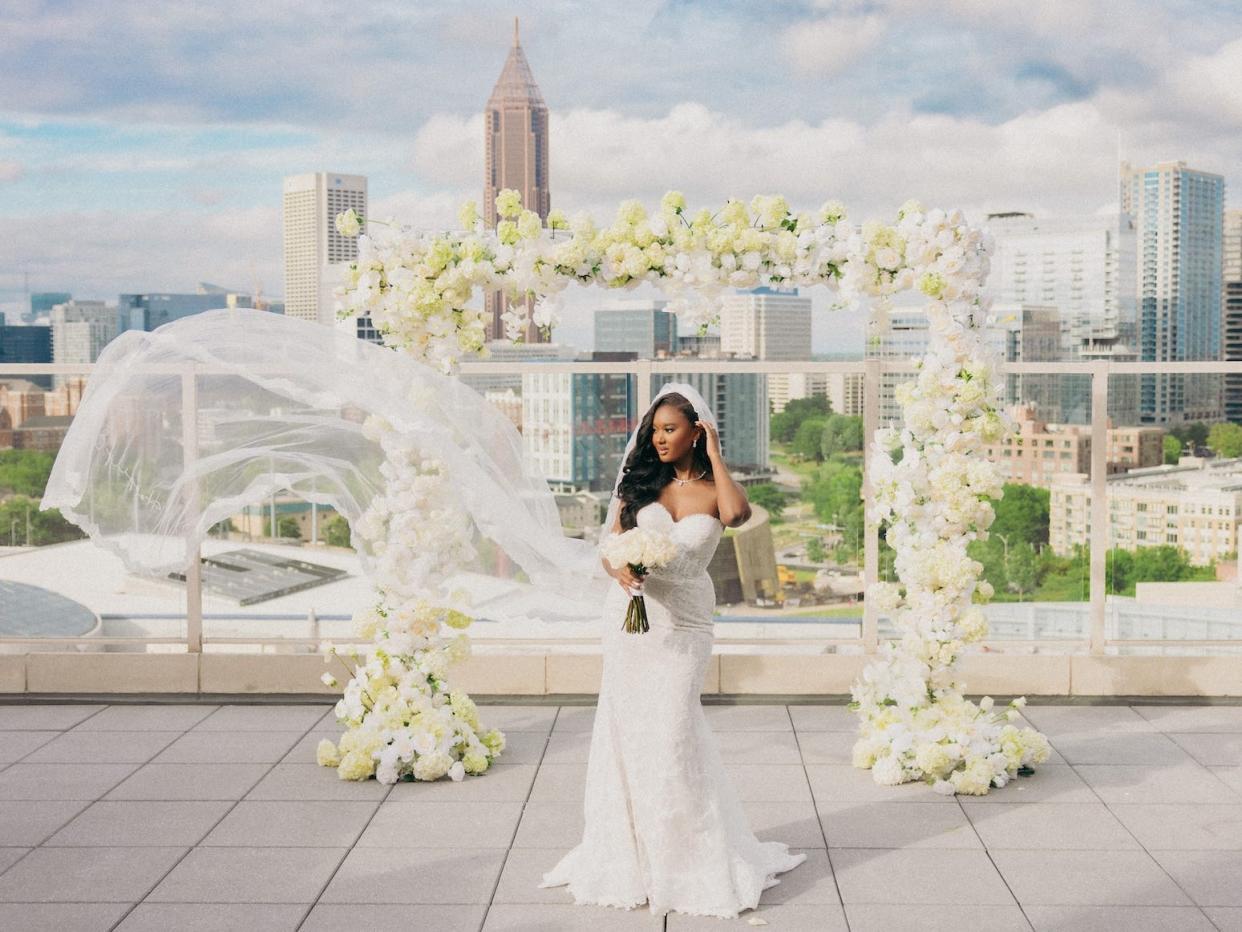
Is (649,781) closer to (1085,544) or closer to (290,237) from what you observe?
(1085,544)

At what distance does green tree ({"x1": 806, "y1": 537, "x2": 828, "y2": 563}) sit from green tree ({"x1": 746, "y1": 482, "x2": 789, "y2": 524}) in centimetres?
25

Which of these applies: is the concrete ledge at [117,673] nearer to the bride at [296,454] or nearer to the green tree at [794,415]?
the bride at [296,454]

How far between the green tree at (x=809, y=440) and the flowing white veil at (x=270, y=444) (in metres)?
1.49

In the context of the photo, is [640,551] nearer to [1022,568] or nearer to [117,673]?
[1022,568]

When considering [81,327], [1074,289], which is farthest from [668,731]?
[81,327]

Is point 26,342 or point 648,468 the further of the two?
point 26,342

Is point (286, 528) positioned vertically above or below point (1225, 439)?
below

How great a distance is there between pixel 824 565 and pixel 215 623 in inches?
119

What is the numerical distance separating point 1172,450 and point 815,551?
5.90ft

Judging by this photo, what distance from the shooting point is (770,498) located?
674cm

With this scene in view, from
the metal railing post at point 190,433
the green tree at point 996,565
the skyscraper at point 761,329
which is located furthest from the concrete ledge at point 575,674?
the skyscraper at point 761,329

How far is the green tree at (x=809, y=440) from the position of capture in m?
6.84

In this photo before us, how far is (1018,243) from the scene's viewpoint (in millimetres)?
42594

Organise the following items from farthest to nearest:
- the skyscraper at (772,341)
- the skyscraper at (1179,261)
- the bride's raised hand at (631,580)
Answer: the skyscraper at (1179,261), the skyscraper at (772,341), the bride's raised hand at (631,580)
